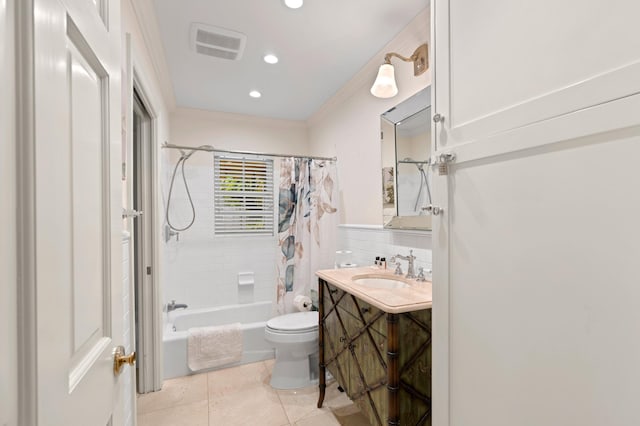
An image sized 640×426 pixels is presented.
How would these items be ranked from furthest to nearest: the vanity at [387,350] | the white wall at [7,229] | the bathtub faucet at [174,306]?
the bathtub faucet at [174,306] → the vanity at [387,350] → the white wall at [7,229]

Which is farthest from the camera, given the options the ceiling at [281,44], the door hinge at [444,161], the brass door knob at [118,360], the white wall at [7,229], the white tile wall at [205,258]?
the white tile wall at [205,258]

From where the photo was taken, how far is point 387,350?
4.38 ft

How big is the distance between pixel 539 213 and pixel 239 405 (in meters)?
2.19

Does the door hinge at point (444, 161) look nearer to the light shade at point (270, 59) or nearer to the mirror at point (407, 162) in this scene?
the mirror at point (407, 162)

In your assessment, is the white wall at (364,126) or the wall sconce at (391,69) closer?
the wall sconce at (391,69)

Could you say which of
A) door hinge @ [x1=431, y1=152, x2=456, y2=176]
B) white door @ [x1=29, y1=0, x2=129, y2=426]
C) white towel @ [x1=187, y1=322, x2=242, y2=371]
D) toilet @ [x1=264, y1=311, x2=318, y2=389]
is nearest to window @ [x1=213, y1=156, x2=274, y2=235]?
white towel @ [x1=187, y1=322, x2=242, y2=371]

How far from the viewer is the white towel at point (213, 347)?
2455 mm

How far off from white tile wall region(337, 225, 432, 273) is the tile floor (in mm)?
1046

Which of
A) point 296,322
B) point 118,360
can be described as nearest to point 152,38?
point 118,360

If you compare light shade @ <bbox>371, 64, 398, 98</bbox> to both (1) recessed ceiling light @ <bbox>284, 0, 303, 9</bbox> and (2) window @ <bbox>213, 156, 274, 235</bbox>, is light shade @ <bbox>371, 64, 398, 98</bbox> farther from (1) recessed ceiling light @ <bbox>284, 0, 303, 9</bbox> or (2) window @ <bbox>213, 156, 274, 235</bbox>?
(2) window @ <bbox>213, 156, 274, 235</bbox>

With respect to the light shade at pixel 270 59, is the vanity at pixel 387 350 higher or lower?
lower

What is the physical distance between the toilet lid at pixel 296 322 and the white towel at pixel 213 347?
1.43ft

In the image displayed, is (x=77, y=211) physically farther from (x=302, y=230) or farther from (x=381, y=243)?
(x=302, y=230)

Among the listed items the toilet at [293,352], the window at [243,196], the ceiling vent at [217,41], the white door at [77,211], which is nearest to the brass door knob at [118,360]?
the white door at [77,211]
